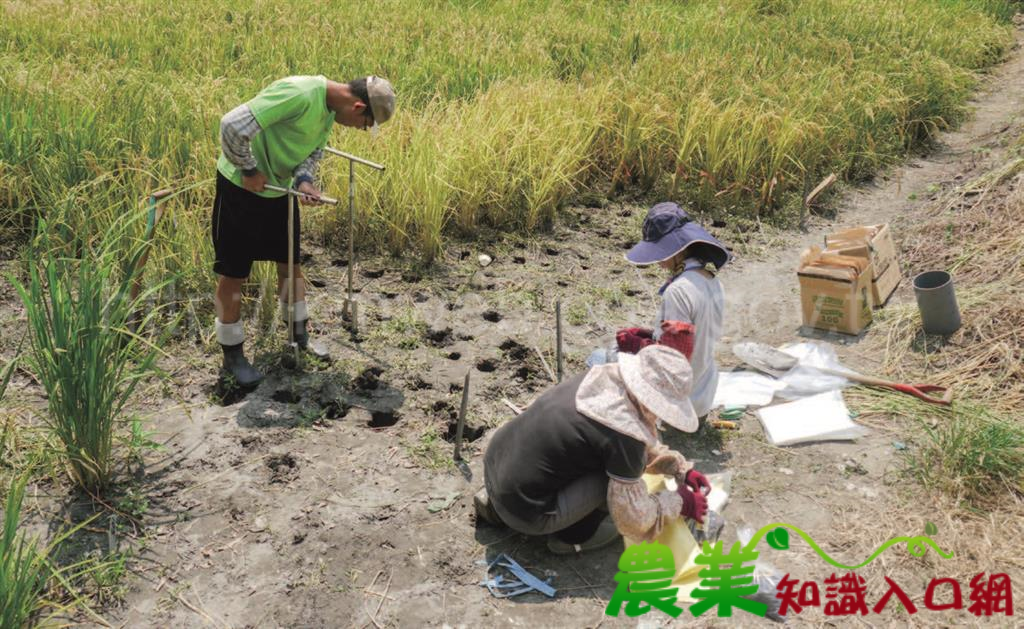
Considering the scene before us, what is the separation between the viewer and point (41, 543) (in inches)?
107

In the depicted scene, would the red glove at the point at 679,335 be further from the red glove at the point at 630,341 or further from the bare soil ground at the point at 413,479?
the bare soil ground at the point at 413,479

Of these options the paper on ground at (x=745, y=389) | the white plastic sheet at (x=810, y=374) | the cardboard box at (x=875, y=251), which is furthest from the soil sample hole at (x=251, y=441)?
the cardboard box at (x=875, y=251)

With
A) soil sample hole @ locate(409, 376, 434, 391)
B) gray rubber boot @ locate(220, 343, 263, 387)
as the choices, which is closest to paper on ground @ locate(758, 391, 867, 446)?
soil sample hole @ locate(409, 376, 434, 391)

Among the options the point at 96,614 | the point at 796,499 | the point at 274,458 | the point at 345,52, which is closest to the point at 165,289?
the point at 274,458

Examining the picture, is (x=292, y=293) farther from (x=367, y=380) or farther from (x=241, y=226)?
(x=367, y=380)

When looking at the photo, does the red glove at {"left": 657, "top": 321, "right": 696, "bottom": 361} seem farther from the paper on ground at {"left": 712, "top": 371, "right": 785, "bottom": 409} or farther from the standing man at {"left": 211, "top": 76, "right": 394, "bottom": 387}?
the standing man at {"left": 211, "top": 76, "right": 394, "bottom": 387}

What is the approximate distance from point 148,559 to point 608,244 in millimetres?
3093

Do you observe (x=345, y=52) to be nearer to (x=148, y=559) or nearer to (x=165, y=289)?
(x=165, y=289)

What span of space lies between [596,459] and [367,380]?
4.63 feet

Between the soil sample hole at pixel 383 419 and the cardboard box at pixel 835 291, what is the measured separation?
1.99 meters

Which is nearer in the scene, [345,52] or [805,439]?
[805,439]

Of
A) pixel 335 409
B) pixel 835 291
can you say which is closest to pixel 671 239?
pixel 835 291

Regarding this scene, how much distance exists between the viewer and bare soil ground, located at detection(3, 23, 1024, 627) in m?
2.64

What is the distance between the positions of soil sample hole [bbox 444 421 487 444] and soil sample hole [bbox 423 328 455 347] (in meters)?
0.65
